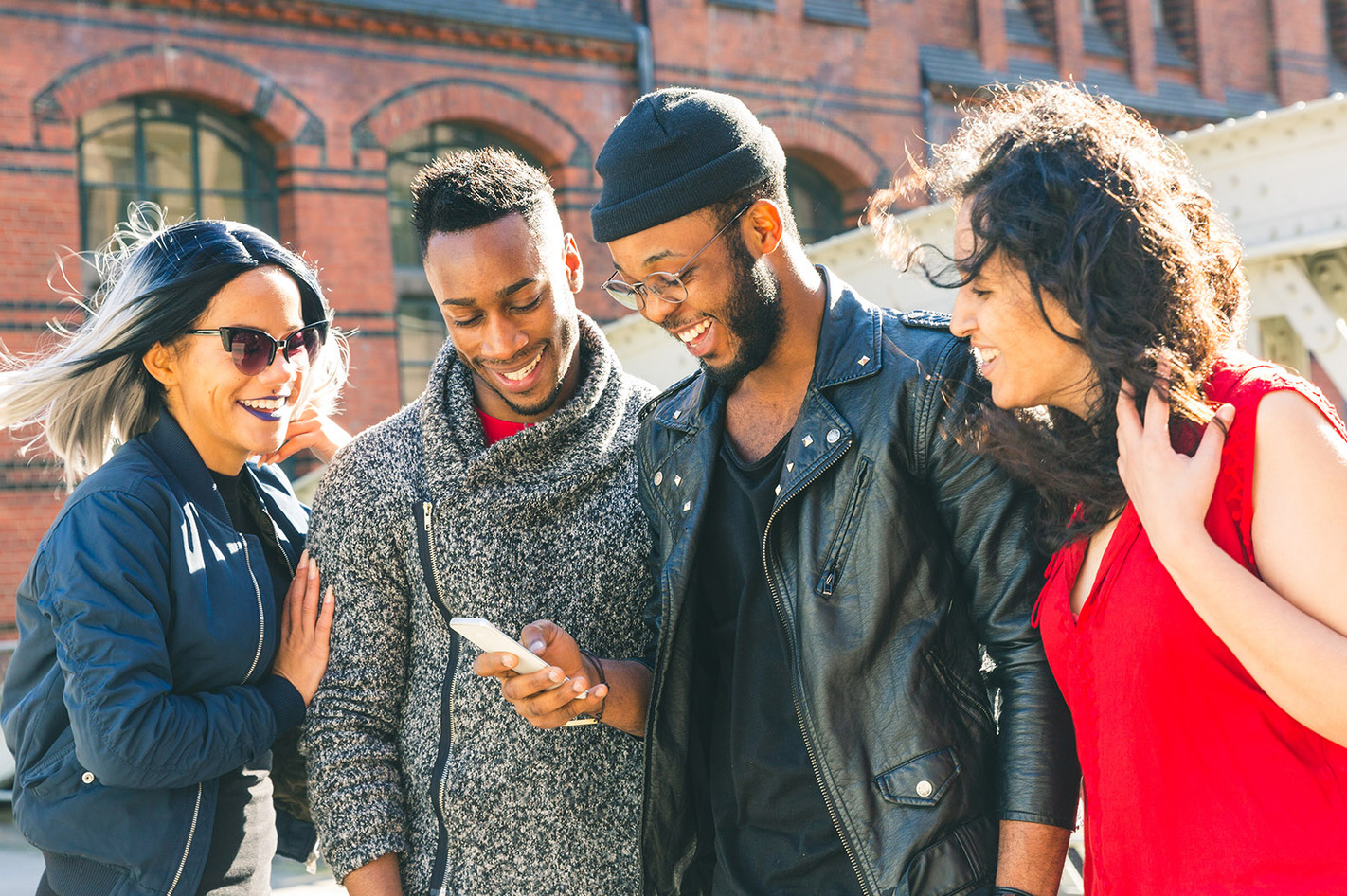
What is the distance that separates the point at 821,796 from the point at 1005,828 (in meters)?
0.33

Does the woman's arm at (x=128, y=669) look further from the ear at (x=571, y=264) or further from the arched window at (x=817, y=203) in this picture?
the arched window at (x=817, y=203)

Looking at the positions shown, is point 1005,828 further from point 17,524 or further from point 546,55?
point 546,55

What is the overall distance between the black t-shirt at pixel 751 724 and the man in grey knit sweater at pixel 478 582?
25cm

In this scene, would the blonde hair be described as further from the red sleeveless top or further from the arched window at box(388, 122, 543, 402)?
the arched window at box(388, 122, 543, 402)

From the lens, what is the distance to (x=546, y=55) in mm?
12297

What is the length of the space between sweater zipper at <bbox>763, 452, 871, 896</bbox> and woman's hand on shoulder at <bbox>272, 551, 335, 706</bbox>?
3.20ft

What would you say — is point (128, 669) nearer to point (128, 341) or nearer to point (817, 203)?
point (128, 341)

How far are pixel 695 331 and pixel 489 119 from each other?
34.0 feet

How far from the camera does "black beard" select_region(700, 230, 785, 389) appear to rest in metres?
2.26

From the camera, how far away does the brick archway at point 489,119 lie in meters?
11.4

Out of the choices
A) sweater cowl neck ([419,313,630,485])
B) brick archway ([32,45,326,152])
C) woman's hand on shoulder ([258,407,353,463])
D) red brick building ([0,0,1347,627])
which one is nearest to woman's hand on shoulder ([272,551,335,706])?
sweater cowl neck ([419,313,630,485])

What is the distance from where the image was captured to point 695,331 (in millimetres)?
2287

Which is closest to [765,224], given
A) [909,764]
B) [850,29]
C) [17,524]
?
[909,764]

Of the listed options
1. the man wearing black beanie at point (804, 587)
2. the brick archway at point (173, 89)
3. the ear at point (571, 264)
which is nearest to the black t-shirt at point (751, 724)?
the man wearing black beanie at point (804, 587)
